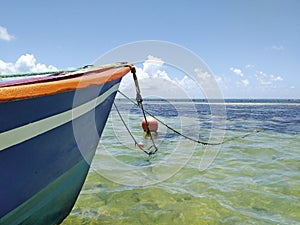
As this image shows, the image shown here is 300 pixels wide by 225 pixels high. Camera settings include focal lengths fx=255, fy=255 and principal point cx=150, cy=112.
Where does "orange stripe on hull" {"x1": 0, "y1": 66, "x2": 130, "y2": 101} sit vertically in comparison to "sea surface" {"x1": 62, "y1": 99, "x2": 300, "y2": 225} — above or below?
above

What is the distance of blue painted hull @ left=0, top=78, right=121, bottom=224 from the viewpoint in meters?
2.19

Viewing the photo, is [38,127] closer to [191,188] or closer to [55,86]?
[55,86]

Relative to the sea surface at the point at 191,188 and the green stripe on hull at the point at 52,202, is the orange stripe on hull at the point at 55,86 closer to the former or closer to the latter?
the green stripe on hull at the point at 52,202

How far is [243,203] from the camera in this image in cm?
466

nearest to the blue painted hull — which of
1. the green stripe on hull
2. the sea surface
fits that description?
the green stripe on hull

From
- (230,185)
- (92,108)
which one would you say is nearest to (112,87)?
(92,108)

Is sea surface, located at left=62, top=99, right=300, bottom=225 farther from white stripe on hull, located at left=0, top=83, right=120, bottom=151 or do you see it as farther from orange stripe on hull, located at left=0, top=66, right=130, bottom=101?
orange stripe on hull, located at left=0, top=66, right=130, bottom=101

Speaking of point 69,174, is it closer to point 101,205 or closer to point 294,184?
point 101,205

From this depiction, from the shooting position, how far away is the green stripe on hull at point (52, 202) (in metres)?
2.59

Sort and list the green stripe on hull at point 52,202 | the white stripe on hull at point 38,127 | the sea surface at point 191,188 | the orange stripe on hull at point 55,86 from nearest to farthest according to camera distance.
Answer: the orange stripe on hull at point 55,86 < the white stripe on hull at point 38,127 < the green stripe on hull at point 52,202 < the sea surface at point 191,188

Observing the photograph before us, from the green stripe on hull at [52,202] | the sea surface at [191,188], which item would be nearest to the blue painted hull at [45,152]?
the green stripe on hull at [52,202]

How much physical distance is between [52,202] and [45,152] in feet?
2.84

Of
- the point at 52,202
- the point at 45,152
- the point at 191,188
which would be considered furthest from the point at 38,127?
the point at 191,188

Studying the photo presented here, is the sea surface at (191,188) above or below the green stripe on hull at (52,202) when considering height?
below
